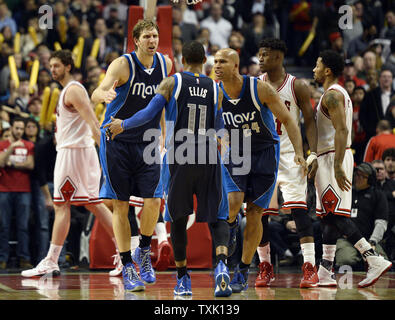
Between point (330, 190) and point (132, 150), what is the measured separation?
206cm

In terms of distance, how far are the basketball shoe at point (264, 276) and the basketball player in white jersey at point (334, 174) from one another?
20.8 inches

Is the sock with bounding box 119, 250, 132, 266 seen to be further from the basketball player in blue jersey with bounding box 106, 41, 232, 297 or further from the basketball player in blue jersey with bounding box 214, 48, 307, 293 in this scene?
the basketball player in blue jersey with bounding box 214, 48, 307, 293

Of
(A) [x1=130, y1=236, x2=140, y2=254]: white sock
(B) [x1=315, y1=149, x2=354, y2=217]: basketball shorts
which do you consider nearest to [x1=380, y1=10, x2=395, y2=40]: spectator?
(B) [x1=315, y1=149, x2=354, y2=217]: basketball shorts

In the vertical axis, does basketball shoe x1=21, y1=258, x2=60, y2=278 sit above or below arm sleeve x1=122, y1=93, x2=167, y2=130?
below

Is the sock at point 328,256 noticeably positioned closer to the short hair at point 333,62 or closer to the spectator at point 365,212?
the short hair at point 333,62

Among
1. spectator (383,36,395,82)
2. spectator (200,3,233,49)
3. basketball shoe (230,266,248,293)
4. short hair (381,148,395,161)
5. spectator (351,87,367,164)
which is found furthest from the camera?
spectator (200,3,233,49)

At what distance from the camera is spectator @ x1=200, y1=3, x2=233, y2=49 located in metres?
15.1

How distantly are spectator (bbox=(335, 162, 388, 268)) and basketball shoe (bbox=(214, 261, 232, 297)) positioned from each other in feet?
12.1

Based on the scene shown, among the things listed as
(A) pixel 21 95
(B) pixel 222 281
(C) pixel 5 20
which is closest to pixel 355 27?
(A) pixel 21 95

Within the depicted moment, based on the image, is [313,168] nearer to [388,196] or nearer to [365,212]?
[365,212]

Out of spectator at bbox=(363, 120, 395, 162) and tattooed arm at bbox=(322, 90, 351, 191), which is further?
spectator at bbox=(363, 120, 395, 162)

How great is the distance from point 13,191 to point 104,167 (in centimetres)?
386

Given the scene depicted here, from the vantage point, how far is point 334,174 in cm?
713
